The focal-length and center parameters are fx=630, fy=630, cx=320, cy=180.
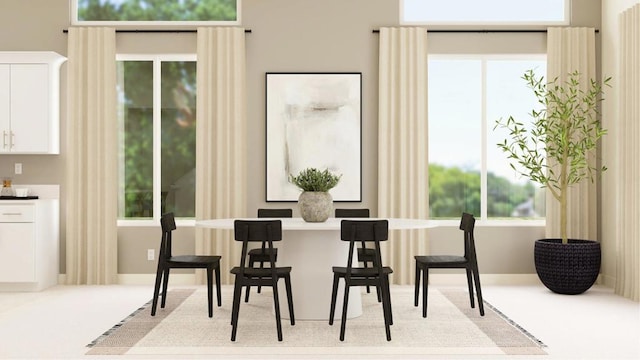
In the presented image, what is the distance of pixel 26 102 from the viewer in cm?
639

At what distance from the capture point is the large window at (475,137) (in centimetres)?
679

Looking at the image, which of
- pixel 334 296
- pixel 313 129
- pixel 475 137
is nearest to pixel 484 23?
pixel 475 137

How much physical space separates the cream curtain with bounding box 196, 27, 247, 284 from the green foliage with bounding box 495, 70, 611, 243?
2.68 metres

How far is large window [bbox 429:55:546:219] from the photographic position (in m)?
6.79

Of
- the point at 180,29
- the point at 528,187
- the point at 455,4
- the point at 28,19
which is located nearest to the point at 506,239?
the point at 528,187

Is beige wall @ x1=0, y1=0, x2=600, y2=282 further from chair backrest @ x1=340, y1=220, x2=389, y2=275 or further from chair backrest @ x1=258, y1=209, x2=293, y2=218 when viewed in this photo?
chair backrest @ x1=340, y1=220, x2=389, y2=275

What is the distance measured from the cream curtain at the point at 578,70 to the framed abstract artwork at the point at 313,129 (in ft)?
6.76

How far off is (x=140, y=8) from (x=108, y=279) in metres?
2.91

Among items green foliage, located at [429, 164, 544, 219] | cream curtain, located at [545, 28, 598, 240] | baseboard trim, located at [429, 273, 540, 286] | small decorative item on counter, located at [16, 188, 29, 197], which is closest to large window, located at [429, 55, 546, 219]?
green foliage, located at [429, 164, 544, 219]

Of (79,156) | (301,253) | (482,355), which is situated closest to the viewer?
(482,355)

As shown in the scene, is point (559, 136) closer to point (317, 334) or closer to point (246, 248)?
point (317, 334)

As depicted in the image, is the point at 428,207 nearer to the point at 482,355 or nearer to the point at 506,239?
the point at 506,239

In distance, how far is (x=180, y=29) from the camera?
6.69 meters

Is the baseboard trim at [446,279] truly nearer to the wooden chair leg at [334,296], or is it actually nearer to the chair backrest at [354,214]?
the chair backrest at [354,214]
